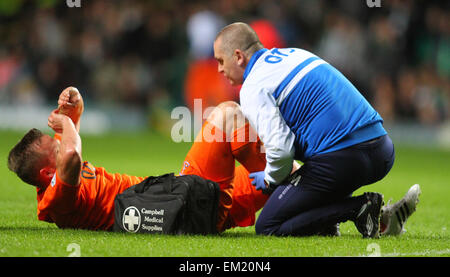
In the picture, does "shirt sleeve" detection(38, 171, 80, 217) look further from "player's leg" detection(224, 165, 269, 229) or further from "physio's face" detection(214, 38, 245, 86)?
"physio's face" detection(214, 38, 245, 86)

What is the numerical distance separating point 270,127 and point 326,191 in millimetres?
664

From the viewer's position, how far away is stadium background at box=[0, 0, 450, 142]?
16.2m

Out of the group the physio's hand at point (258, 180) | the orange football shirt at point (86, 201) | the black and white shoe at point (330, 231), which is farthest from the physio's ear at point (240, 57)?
the black and white shoe at point (330, 231)

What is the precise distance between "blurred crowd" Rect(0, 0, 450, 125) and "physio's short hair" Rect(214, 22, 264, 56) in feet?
32.1

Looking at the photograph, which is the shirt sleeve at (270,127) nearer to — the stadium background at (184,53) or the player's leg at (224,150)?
the player's leg at (224,150)

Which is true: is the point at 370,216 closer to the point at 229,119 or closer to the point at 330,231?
the point at 330,231

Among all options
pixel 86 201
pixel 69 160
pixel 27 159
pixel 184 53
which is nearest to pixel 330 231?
pixel 86 201

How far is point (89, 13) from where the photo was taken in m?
18.8

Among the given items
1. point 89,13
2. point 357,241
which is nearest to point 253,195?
point 357,241

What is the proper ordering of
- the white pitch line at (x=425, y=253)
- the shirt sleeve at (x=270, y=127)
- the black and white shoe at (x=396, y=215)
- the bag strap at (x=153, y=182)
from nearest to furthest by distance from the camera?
the white pitch line at (x=425, y=253) < the shirt sleeve at (x=270, y=127) < the bag strap at (x=153, y=182) < the black and white shoe at (x=396, y=215)

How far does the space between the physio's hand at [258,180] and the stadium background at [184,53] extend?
10133mm

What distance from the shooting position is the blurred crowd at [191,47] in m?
16.2

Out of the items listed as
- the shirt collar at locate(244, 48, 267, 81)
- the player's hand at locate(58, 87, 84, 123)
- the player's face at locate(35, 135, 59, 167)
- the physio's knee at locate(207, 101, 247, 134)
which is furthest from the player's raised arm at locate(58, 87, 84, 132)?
the shirt collar at locate(244, 48, 267, 81)
